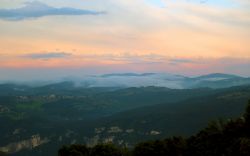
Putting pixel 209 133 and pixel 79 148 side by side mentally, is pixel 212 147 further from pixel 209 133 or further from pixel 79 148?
pixel 79 148

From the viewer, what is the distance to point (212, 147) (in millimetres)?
113125

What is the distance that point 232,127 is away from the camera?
383ft

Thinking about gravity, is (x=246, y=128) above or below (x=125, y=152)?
above

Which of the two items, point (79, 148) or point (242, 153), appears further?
point (79, 148)

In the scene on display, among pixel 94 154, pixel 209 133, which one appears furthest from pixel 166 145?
pixel 94 154

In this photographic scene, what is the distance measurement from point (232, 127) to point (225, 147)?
7935mm

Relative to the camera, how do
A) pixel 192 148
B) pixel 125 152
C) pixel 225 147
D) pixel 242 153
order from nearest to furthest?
1. pixel 242 153
2. pixel 225 147
3. pixel 192 148
4. pixel 125 152

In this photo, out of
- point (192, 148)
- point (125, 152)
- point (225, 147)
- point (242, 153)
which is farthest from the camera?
point (125, 152)

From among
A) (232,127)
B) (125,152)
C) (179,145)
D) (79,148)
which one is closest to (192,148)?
(179,145)

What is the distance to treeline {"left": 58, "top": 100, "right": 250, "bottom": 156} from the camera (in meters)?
112

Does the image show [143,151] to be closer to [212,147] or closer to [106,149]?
[106,149]

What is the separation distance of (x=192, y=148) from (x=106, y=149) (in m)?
23.3

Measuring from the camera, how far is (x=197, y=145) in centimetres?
11706

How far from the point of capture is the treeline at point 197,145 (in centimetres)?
11231
